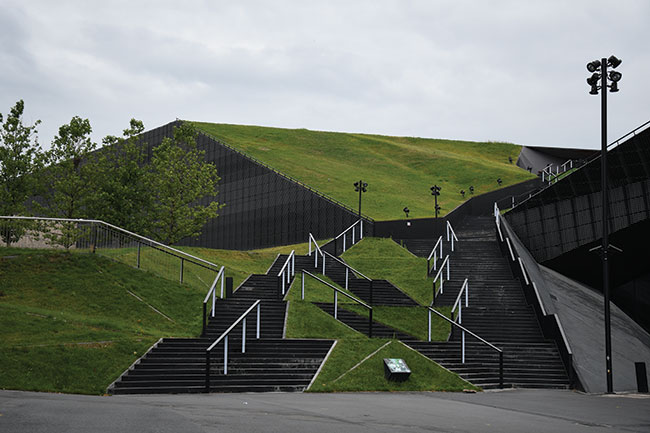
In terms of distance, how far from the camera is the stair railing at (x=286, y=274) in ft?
75.0

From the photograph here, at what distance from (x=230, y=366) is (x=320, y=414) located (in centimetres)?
581

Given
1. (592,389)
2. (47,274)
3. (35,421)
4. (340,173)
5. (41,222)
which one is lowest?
(592,389)

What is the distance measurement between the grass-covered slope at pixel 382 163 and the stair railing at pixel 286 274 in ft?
72.6

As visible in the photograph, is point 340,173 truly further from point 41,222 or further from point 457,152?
point 41,222

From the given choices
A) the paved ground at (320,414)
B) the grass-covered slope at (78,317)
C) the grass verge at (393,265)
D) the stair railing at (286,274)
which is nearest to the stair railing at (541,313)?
the grass verge at (393,265)

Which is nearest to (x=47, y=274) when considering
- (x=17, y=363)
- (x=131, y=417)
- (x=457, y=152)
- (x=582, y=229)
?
(x=17, y=363)

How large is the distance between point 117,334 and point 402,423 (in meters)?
9.81

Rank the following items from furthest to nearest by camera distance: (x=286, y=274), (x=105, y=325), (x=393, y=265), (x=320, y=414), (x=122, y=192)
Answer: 1. (x=122, y=192)
2. (x=393, y=265)
3. (x=286, y=274)
4. (x=105, y=325)
5. (x=320, y=414)

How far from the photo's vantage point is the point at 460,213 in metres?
43.9

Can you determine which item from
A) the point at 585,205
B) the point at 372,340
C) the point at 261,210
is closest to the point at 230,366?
the point at 372,340

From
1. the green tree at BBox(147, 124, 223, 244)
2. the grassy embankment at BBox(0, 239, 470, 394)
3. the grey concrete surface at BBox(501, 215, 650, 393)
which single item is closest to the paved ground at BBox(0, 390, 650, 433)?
the grassy embankment at BBox(0, 239, 470, 394)

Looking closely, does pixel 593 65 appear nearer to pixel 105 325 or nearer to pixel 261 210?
pixel 105 325

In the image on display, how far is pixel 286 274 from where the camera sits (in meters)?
25.7

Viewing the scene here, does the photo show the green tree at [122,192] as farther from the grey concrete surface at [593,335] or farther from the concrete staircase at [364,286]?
the grey concrete surface at [593,335]
